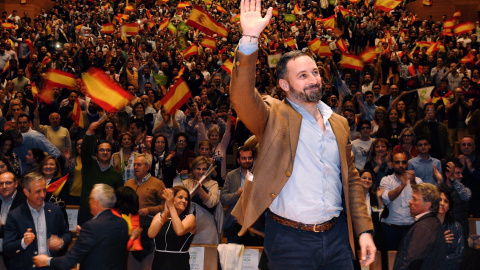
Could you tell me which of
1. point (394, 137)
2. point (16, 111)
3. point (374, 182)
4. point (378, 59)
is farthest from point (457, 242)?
point (378, 59)

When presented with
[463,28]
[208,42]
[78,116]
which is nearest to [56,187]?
[78,116]

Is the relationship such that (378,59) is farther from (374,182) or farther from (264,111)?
(264,111)

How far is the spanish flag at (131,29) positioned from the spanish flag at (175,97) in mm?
6475

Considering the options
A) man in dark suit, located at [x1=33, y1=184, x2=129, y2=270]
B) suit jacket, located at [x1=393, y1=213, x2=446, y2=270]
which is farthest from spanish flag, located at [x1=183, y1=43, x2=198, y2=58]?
suit jacket, located at [x1=393, y1=213, x2=446, y2=270]

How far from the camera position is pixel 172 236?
6.30 meters

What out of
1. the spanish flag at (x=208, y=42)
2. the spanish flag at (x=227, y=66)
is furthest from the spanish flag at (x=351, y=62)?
the spanish flag at (x=208, y=42)

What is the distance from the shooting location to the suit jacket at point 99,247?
525 centimetres

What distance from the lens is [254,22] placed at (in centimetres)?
294

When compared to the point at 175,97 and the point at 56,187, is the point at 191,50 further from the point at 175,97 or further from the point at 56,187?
the point at 56,187

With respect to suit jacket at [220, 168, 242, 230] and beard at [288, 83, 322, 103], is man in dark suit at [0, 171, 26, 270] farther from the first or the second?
beard at [288, 83, 322, 103]

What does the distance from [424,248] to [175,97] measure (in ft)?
19.8

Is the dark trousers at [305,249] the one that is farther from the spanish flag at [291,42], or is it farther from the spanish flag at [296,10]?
the spanish flag at [296,10]

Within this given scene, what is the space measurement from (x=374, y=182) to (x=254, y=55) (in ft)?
17.8

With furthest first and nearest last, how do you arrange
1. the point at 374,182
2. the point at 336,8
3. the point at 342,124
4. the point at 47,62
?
1. the point at 336,8
2. the point at 47,62
3. the point at 374,182
4. the point at 342,124
